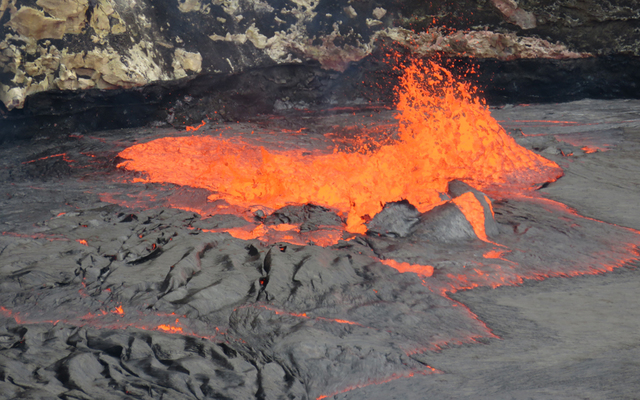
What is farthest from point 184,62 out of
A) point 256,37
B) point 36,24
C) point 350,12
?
point 350,12

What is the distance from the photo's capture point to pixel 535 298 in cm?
222

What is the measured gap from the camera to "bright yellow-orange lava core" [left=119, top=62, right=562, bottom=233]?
131 inches

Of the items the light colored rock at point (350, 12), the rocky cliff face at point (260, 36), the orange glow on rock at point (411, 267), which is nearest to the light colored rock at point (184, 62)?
the rocky cliff face at point (260, 36)

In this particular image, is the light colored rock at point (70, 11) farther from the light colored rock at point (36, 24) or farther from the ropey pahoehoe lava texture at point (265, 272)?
the ropey pahoehoe lava texture at point (265, 272)

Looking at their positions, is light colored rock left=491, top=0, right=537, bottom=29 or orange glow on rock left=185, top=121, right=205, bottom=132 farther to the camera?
light colored rock left=491, top=0, right=537, bottom=29

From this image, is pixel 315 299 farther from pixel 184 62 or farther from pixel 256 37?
pixel 256 37

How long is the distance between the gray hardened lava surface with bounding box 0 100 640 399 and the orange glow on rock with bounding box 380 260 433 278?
0.08ft

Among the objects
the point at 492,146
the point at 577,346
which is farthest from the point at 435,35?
the point at 577,346

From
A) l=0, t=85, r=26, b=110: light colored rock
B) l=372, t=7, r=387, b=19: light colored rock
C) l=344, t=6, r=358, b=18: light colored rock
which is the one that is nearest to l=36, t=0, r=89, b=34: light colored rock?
l=0, t=85, r=26, b=110: light colored rock

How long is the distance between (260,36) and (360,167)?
9.75ft

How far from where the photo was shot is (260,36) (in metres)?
5.86

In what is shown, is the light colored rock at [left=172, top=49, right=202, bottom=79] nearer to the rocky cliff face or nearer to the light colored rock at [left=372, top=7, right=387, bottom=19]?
the rocky cliff face

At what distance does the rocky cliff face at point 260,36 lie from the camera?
5.02 metres

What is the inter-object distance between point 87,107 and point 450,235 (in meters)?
4.66
